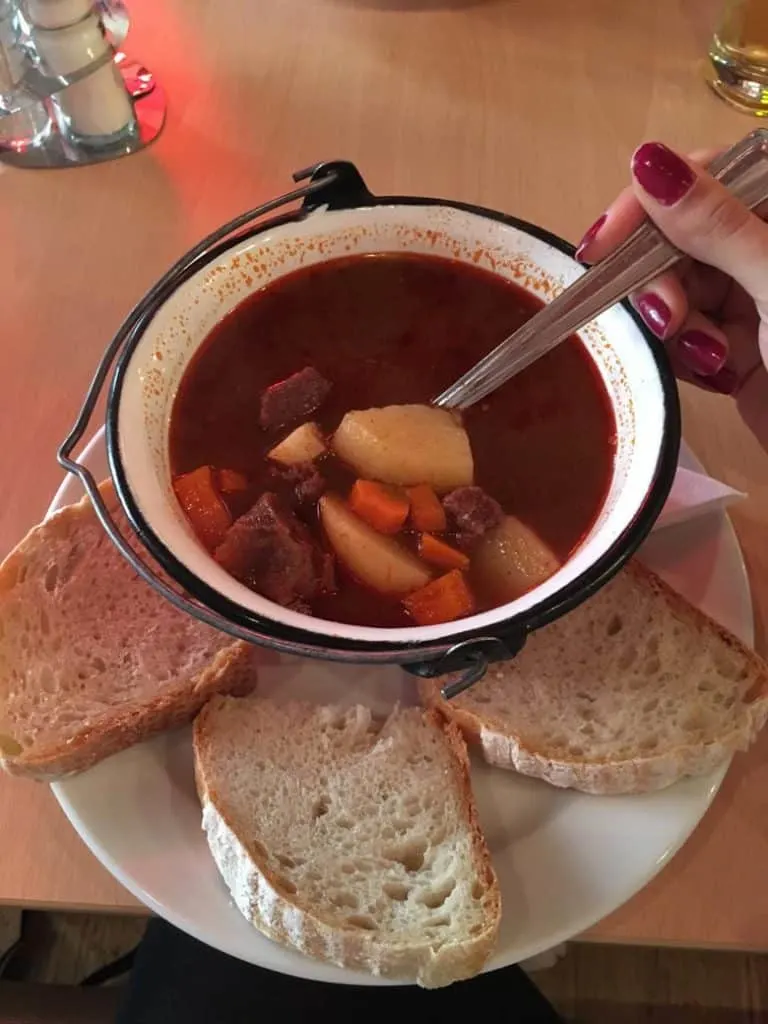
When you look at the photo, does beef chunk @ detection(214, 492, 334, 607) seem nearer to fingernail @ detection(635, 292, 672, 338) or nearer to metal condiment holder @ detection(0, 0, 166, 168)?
fingernail @ detection(635, 292, 672, 338)

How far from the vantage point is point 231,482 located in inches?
55.4

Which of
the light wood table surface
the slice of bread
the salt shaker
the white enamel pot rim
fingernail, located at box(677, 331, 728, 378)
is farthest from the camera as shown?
the salt shaker

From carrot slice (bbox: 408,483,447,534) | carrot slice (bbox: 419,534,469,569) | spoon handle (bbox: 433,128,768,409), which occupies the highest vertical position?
spoon handle (bbox: 433,128,768,409)

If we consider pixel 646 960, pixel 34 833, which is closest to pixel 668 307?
pixel 34 833

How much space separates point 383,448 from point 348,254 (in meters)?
0.42

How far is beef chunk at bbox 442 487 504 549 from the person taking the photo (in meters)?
1.35

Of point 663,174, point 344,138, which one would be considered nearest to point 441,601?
point 663,174

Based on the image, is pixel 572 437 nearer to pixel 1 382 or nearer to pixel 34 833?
pixel 34 833

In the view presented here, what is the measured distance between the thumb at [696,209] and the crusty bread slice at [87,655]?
0.85 m

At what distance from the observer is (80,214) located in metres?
2.13

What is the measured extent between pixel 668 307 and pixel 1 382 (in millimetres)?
1238

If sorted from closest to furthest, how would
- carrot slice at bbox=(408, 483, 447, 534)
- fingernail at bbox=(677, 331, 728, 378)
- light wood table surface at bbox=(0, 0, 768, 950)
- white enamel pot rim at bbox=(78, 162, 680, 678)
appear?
1. white enamel pot rim at bbox=(78, 162, 680, 678)
2. carrot slice at bbox=(408, 483, 447, 534)
3. fingernail at bbox=(677, 331, 728, 378)
4. light wood table surface at bbox=(0, 0, 768, 950)

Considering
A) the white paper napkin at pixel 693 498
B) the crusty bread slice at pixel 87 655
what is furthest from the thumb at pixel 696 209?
the crusty bread slice at pixel 87 655

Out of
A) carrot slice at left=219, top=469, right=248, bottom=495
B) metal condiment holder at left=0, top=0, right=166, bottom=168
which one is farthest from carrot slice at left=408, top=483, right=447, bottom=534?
metal condiment holder at left=0, top=0, right=166, bottom=168
